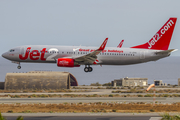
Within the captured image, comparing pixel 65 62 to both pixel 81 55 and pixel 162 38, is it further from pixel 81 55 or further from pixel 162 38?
pixel 162 38

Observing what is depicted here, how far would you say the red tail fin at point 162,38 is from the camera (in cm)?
6656

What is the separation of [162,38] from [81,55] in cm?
1799

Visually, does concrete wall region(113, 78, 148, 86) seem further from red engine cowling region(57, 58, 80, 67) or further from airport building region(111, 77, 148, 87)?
red engine cowling region(57, 58, 80, 67)

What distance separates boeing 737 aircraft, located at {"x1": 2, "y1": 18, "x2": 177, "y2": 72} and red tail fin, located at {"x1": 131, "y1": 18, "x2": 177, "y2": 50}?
0.90 metres

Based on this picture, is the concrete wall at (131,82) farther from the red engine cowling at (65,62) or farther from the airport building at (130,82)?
the red engine cowling at (65,62)

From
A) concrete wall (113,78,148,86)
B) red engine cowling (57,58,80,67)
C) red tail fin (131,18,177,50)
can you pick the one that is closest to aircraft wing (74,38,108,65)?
red engine cowling (57,58,80,67)

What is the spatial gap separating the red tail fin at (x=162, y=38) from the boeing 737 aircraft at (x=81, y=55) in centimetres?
90

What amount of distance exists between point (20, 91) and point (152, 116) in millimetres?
37982

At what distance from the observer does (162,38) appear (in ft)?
221

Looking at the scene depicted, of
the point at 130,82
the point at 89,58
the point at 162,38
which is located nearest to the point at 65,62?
the point at 89,58

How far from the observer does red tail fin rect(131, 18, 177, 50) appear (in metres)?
66.6

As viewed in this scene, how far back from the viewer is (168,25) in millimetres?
68750

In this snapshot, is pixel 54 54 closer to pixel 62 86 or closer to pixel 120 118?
pixel 62 86

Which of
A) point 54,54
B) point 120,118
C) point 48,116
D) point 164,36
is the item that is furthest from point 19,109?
point 164,36
